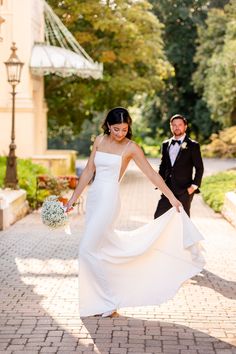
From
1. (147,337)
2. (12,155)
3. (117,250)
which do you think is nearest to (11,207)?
(12,155)

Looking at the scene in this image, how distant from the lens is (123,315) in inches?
298

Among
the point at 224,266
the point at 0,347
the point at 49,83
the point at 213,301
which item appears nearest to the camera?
the point at 0,347

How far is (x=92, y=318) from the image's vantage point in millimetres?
7379

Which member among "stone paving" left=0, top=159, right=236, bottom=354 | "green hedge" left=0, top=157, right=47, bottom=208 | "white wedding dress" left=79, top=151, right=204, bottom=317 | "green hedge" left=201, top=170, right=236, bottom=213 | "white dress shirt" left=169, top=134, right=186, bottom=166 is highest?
"white dress shirt" left=169, top=134, right=186, bottom=166

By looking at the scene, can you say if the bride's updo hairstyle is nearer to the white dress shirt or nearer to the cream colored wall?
the white dress shirt

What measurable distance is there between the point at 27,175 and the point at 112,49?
39.8 feet

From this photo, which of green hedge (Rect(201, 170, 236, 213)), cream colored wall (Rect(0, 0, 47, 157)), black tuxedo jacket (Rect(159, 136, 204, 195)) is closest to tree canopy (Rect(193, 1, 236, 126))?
green hedge (Rect(201, 170, 236, 213))

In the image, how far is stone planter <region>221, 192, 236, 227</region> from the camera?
52.0 feet

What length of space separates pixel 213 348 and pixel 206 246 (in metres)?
6.28

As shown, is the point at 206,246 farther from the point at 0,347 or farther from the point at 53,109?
the point at 53,109

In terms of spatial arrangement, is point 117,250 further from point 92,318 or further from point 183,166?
point 183,166

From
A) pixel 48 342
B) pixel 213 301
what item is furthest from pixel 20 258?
pixel 48 342

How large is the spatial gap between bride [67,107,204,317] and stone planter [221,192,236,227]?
8.17 meters

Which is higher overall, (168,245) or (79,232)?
(168,245)
